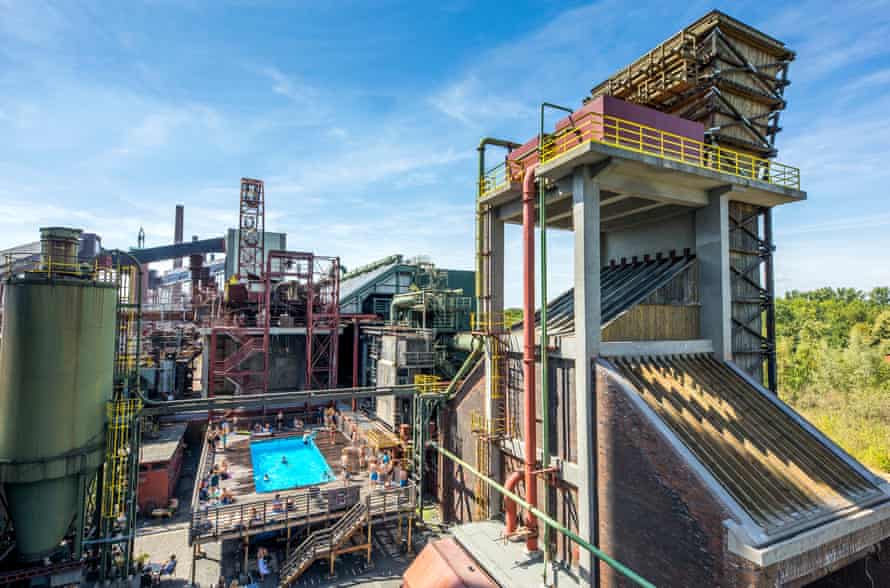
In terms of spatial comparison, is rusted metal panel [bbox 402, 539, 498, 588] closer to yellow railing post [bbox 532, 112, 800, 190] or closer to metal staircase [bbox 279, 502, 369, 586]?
metal staircase [bbox 279, 502, 369, 586]

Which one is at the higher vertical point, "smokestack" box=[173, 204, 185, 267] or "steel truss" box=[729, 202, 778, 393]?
"smokestack" box=[173, 204, 185, 267]

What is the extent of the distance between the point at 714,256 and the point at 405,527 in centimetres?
1696

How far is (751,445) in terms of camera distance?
11336 mm

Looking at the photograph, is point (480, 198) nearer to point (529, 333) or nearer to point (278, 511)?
point (529, 333)

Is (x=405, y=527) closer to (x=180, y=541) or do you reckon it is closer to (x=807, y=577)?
(x=180, y=541)

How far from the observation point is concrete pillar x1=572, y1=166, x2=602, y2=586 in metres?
12.1

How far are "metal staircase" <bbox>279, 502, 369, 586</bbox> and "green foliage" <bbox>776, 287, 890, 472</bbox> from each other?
86.5ft

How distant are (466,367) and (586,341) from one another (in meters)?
8.20

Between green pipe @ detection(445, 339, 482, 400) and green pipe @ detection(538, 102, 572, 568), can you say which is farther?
green pipe @ detection(445, 339, 482, 400)

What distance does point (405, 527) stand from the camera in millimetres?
19672

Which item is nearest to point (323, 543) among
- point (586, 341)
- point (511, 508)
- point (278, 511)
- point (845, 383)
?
point (278, 511)

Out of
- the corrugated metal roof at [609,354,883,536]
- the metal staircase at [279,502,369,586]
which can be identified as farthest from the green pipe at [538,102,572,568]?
the metal staircase at [279,502,369,586]

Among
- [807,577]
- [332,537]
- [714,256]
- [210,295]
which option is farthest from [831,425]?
[210,295]

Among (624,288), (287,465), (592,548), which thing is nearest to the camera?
(592,548)
